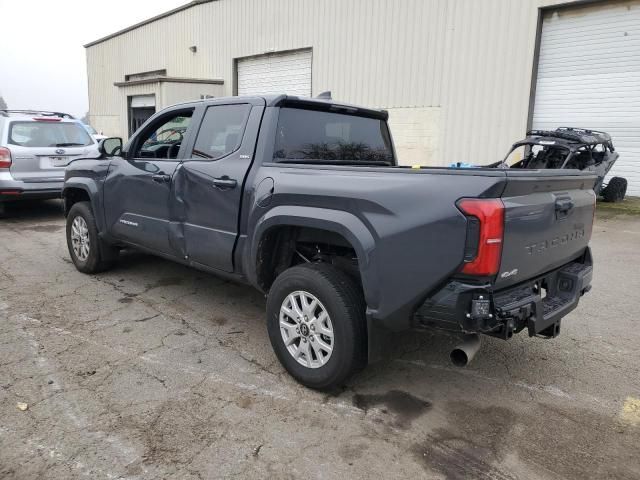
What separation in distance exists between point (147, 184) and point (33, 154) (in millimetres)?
5242

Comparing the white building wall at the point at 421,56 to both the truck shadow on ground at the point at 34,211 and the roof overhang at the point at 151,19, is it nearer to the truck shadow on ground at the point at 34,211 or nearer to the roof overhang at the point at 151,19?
the roof overhang at the point at 151,19

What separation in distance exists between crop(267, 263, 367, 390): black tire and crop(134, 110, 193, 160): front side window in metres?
2.14

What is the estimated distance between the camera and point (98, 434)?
278 cm

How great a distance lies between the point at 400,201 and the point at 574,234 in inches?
53.0

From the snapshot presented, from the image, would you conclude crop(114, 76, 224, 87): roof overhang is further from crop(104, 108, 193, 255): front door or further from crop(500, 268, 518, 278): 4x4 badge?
crop(500, 268, 518, 278): 4x4 badge

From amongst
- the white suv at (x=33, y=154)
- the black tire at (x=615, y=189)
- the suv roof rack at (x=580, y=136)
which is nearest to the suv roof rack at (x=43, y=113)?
the white suv at (x=33, y=154)

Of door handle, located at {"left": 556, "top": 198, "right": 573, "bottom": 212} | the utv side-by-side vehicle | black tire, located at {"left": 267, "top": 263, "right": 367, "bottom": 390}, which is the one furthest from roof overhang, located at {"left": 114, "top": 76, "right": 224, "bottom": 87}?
door handle, located at {"left": 556, "top": 198, "right": 573, "bottom": 212}

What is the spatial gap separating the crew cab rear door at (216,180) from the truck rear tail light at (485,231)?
180 centimetres

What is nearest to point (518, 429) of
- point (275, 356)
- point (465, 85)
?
point (275, 356)

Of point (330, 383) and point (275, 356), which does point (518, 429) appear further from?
point (275, 356)

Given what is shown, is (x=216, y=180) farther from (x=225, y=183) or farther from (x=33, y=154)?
(x=33, y=154)

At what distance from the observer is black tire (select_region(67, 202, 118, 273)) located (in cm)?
559

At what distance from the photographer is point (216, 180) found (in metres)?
3.93

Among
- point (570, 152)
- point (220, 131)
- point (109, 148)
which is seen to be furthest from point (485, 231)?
point (570, 152)
